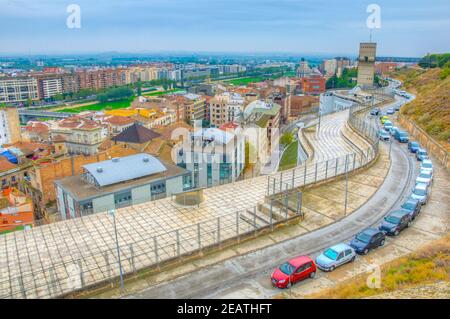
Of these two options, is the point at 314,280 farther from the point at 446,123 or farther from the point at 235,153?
the point at 446,123

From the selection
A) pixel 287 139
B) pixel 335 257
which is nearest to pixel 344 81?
pixel 287 139

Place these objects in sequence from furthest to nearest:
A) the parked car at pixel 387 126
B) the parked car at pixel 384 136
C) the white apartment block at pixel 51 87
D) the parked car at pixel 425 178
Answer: the white apartment block at pixel 51 87 → the parked car at pixel 387 126 → the parked car at pixel 384 136 → the parked car at pixel 425 178

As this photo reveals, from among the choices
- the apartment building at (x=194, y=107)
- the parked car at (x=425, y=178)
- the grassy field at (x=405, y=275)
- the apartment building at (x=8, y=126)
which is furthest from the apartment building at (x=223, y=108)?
the grassy field at (x=405, y=275)

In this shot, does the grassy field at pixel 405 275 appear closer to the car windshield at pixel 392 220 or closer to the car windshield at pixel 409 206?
the car windshield at pixel 392 220

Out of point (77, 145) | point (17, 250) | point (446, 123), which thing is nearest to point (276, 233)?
point (17, 250)

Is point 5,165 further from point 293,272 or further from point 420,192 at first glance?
point 420,192

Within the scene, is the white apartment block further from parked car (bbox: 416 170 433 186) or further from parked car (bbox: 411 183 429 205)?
parked car (bbox: 411 183 429 205)
